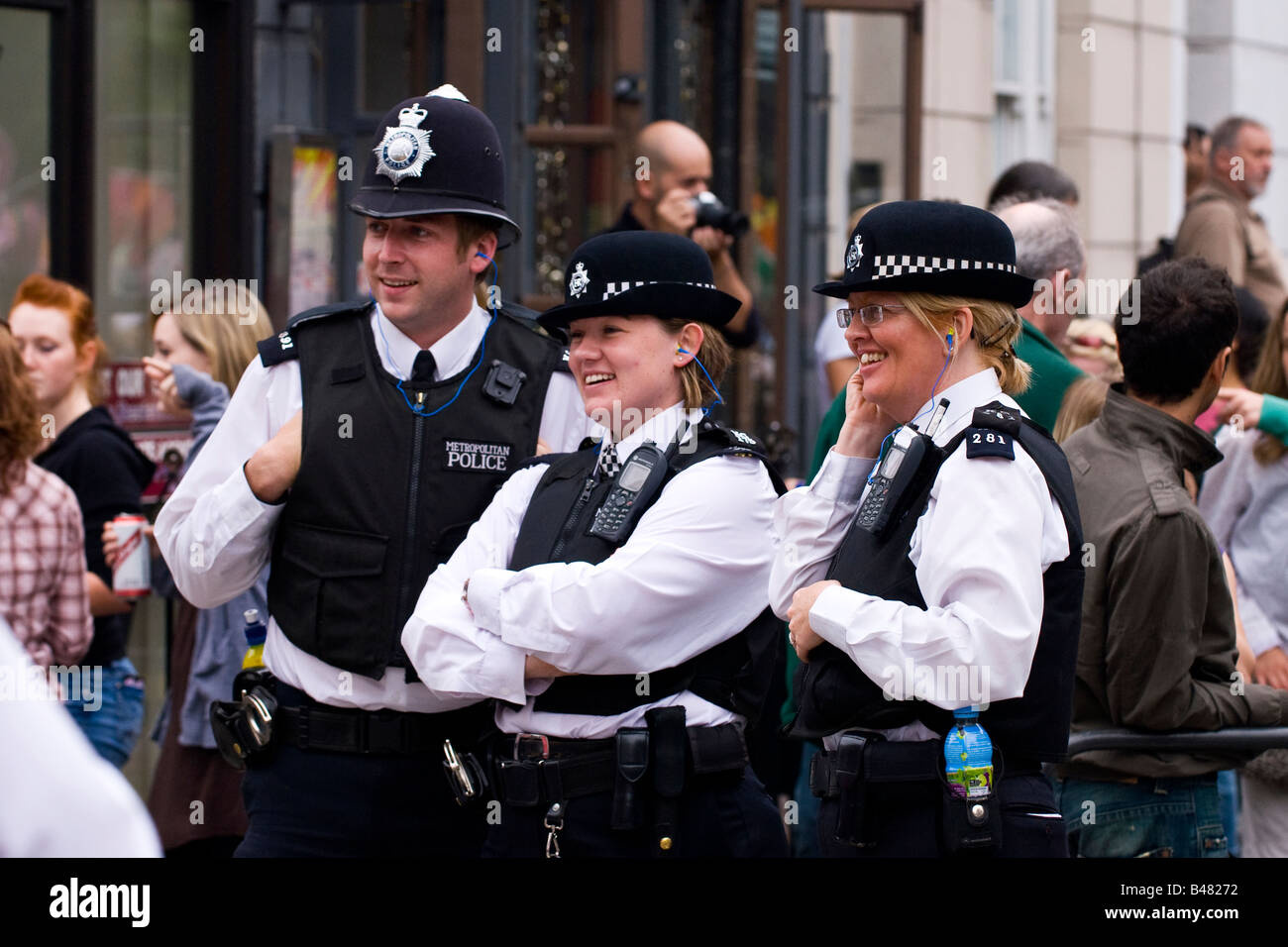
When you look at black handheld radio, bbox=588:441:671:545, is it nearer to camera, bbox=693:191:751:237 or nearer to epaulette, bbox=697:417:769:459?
epaulette, bbox=697:417:769:459

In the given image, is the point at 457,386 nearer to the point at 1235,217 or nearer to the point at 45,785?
the point at 45,785

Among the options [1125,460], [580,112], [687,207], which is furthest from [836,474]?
[580,112]

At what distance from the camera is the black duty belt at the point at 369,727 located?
3.62m

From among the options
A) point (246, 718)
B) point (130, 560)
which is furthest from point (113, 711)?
point (246, 718)

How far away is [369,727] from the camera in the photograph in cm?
362

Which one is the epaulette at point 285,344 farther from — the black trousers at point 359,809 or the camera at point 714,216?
the camera at point 714,216

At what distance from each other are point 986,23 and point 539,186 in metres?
5.69

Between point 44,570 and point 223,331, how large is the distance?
105cm

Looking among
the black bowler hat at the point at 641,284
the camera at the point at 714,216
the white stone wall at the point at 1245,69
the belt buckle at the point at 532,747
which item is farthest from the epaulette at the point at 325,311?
the white stone wall at the point at 1245,69

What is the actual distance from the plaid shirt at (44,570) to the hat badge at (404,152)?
1732mm

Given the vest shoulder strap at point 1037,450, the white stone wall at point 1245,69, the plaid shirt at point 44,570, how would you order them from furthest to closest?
the white stone wall at point 1245,69, the plaid shirt at point 44,570, the vest shoulder strap at point 1037,450

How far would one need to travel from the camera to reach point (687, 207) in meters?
6.55

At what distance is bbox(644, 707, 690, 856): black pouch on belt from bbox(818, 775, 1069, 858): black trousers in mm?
375

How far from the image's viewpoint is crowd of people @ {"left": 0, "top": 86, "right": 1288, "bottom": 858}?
3.00m
